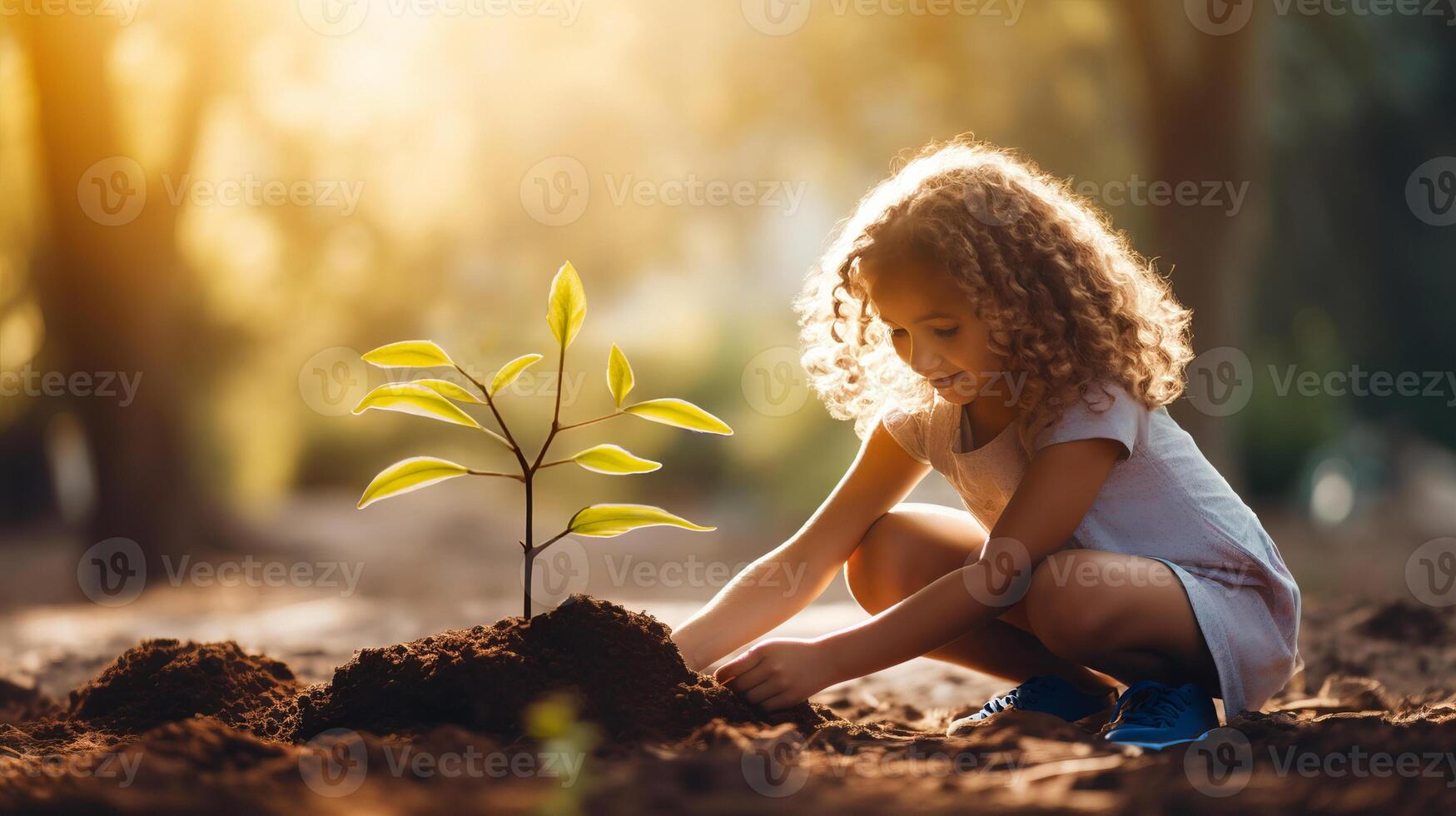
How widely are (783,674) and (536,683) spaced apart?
353mm

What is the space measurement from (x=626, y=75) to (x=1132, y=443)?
18.0ft

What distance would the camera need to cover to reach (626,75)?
21.7 feet

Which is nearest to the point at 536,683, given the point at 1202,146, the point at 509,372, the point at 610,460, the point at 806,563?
the point at 610,460

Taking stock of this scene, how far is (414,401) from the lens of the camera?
1.52 meters

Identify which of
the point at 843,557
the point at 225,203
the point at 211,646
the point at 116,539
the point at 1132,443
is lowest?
the point at 116,539

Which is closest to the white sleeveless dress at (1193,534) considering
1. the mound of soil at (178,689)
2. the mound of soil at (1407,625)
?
the mound of soil at (1407,625)

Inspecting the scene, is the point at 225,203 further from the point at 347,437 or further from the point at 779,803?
the point at 779,803

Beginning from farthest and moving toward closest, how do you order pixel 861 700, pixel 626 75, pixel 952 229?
pixel 626 75 → pixel 861 700 → pixel 952 229

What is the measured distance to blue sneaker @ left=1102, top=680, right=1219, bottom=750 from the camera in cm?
151

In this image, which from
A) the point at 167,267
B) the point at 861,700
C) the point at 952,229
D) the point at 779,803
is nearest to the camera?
the point at 779,803

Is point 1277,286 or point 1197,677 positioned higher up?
point 1277,286

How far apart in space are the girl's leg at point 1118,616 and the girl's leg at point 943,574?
0.64ft

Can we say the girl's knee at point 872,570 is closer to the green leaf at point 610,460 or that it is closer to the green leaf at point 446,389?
the green leaf at point 610,460

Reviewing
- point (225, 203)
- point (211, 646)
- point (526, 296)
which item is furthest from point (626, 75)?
point (211, 646)
